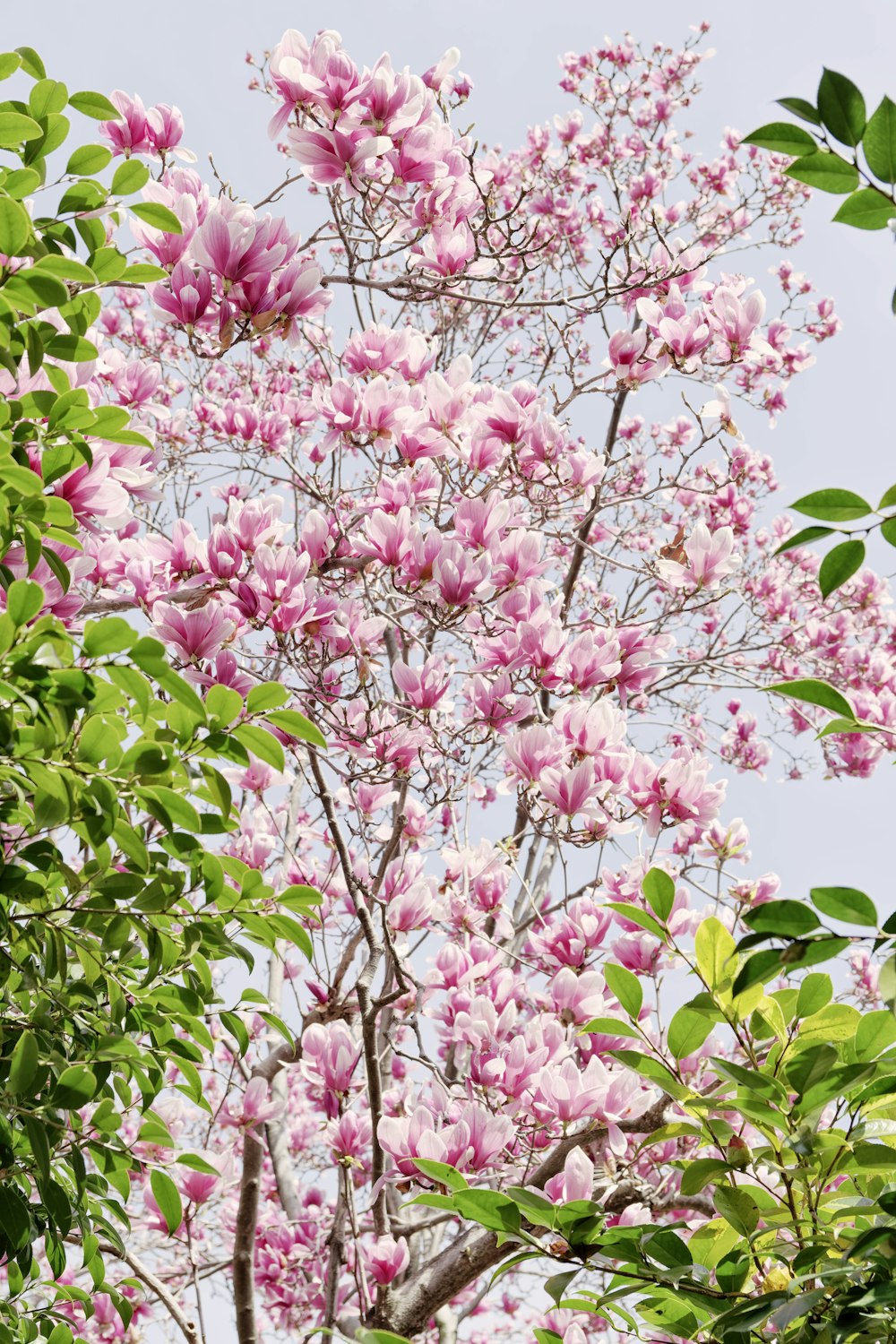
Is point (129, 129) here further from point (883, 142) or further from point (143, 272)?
point (883, 142)

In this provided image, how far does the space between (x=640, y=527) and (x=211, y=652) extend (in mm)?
4063

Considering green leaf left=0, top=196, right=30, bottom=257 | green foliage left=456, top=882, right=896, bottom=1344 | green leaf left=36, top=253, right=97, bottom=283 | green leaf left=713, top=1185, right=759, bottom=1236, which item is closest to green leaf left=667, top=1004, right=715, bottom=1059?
green foliage left=456, top=882, right=896, bottom=1344

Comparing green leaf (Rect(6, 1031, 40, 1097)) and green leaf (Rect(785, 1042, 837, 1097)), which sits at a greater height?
green leaf (Rect(6, 1031, 40, 1097))

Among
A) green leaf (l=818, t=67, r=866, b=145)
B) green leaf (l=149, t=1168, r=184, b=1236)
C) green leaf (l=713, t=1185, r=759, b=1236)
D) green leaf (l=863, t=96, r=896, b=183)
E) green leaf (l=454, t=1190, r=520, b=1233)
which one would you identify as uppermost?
green leaf (l=818, t=67, r=866, b=145)

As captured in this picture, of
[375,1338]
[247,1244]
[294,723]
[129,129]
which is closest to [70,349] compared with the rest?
[294,723]

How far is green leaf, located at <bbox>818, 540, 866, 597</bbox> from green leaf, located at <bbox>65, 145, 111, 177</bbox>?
1.05 meters

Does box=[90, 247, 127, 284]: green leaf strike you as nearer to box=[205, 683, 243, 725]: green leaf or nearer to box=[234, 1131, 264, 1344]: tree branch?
box=[205, 683, 243, 725]: green leaf

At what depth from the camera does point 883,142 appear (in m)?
0.73

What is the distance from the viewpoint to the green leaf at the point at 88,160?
127cm

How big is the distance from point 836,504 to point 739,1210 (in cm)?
60

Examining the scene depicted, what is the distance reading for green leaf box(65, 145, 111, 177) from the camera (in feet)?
4.16

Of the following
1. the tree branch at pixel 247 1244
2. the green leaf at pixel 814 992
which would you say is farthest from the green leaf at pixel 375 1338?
the tree branch at pixel 247 1244

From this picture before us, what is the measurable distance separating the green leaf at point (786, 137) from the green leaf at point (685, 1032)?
2.36 ft

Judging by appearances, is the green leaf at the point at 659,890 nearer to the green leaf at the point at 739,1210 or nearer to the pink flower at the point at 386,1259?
the green leaf at the point at 739,1210
